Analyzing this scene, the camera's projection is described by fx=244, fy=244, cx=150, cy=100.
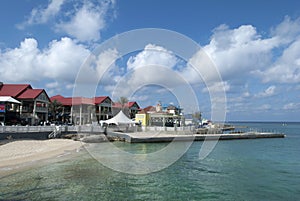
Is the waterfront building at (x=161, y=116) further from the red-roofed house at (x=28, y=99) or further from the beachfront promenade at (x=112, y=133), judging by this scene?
the red-roofed house at (x=28, y=99)

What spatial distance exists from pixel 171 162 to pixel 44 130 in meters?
17.4

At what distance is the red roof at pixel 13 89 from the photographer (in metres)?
39.8

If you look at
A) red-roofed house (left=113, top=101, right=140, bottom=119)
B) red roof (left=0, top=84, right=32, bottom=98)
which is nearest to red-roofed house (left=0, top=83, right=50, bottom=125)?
red roof (left=0, top=84, right=32, bottom=98)

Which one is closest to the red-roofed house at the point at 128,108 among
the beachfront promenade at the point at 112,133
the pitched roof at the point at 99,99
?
the pitched roof at the point at 99,99

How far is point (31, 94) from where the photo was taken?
40375 millimetres

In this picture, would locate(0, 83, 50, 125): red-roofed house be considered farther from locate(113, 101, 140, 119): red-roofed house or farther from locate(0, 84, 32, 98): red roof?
locate(113, 101, 140, 119): red-roofed house

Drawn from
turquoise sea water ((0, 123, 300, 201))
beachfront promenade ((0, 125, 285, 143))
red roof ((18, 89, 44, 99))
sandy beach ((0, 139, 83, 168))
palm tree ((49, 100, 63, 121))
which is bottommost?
turquoise sea water ((0, 123, 300, 201))

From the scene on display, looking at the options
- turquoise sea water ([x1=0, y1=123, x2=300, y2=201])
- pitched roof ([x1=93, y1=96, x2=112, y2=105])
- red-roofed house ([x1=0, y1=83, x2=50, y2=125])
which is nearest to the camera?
turquoise sea water ([x1=0, y1=123, x2=300, y2=201])

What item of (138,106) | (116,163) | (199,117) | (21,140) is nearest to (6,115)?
(21,140)

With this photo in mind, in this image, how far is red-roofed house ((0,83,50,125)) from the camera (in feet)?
128

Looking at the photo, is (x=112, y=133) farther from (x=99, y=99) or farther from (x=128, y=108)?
(x=128, y=108)

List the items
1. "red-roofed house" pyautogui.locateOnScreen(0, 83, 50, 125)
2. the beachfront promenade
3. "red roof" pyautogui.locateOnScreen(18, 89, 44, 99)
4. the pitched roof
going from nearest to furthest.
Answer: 1. the beachfront promenade
2. "red-roofed house" pyautogui.locateOnScreen(0, 83, 50, 125)
3. "red roof" pyautogui.locateOnScreen(18, 89, 44, 99)
4. the pitched roof

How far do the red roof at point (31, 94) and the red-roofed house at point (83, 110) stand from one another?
11.0 meters

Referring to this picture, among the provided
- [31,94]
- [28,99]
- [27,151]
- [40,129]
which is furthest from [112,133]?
[31,94]
